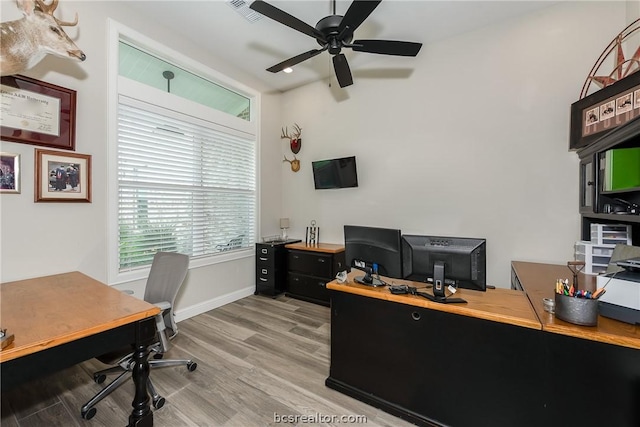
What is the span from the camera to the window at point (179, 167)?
8.86 feet

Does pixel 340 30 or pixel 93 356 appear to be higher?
pixel 340 30

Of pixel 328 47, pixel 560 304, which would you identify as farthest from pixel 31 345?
pixel 328 47

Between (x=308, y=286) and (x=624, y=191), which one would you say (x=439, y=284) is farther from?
(x=308, y=286)

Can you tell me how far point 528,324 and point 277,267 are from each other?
3.19 meters

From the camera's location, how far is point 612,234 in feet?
6.93

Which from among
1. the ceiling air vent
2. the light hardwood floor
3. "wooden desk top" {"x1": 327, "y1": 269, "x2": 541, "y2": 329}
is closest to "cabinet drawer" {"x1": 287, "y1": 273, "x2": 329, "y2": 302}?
the light hardwood floor

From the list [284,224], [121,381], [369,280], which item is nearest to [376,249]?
[369,280]

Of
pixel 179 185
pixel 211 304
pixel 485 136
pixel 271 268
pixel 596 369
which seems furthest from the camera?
pixel 271 268

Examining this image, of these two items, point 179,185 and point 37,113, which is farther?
point 179,185

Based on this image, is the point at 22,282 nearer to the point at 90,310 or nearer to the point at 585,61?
the point at 90,310

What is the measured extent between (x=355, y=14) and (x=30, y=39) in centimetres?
235

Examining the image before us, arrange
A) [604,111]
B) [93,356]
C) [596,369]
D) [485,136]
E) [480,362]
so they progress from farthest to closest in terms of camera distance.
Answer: [485,136] → [604,111] → [480,362] → [93,356] → [596,369]

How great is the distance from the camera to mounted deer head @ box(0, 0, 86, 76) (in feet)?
5.78

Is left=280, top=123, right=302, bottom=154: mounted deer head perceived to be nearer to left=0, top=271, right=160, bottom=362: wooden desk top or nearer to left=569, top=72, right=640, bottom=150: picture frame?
left=0, top=271, right=160, bottom=362: wooden desk top
